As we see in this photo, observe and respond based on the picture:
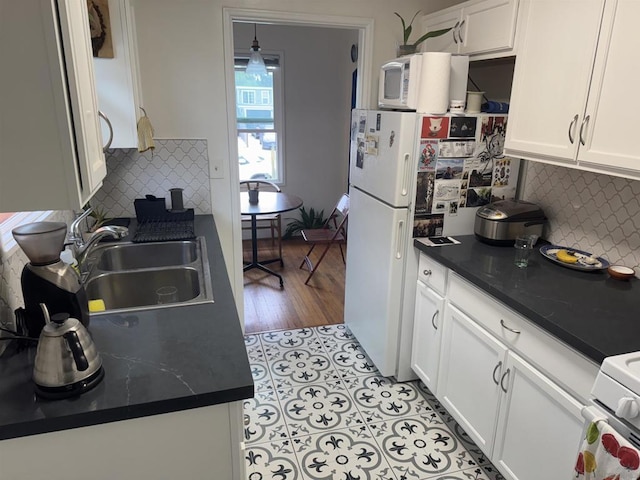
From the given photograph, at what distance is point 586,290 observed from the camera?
5.64ft

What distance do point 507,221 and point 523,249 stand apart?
22cm

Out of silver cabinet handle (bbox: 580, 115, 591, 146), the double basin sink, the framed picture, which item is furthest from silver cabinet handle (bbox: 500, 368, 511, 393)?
the framed picture

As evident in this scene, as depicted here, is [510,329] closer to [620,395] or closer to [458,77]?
[620,395]

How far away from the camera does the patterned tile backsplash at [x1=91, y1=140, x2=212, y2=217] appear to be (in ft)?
8.51

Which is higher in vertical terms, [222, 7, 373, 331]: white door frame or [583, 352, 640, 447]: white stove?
[222, 7, 373, 331]: white door frame

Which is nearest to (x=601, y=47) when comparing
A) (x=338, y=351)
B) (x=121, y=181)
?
(x=338, y=351)

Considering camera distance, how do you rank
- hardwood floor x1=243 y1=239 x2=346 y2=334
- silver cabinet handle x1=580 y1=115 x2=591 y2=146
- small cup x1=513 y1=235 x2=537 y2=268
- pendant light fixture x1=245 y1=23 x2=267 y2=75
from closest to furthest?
silver cabinet handle x1=580 y1=115 x2=591 y2=146
small cup x1=513 y1=235 x2=537 y2=268
hardwood floor x1=243 y1=239 x2=346 y2=334
pendant light fixture x1=245 y1=23 x2=267 y2=75

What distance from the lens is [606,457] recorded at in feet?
3.88

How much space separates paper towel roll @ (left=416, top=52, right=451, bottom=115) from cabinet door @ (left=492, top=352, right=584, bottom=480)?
1.20 metres

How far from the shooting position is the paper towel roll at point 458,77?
2197 millimetres

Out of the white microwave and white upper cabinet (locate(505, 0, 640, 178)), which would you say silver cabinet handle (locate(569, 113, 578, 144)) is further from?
the white microwave

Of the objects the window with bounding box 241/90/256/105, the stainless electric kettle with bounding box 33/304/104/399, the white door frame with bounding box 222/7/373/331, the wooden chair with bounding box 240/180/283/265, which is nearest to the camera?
the stainless electric kettle with bounding box 33/304/104/399

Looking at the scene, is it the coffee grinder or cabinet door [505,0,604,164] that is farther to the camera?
cabinet door [505,0,604,164]

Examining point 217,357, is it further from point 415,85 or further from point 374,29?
point 374,29
